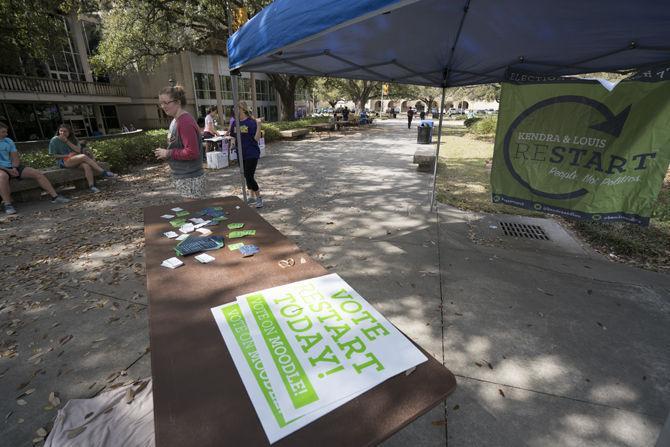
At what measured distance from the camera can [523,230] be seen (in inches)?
204

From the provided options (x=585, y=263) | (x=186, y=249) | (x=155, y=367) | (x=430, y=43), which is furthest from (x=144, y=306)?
(x=585, y=263)

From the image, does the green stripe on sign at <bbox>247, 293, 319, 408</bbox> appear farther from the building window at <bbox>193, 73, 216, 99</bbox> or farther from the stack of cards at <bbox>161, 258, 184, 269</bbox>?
the building window at <bbox>193, 73, 216, 99</bbox>

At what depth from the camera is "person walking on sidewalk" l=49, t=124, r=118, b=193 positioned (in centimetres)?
700

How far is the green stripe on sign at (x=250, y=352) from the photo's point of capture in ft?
3.66

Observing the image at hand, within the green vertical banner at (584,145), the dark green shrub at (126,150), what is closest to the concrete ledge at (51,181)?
the dark green shrub at (126,150)

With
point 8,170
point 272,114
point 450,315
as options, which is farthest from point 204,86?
point 450,315

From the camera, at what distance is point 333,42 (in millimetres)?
4152

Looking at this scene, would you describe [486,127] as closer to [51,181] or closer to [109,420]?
[51,181]

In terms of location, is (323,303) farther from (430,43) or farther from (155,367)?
(430,43)

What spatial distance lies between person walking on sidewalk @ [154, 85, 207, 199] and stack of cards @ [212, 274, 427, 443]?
2618 millimetres

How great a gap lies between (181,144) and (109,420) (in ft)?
9.41

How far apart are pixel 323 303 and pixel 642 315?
3.40 metres

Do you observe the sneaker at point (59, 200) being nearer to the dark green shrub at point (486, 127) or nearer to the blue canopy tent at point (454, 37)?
the blue canopy tent at point (454, 37)

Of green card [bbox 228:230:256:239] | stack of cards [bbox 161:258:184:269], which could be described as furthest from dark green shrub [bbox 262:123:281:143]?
stack of cards [bbox 161:258:184:269]
